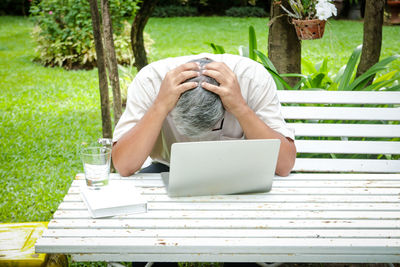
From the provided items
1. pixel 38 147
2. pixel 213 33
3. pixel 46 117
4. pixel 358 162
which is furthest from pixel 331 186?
pixel 213 33

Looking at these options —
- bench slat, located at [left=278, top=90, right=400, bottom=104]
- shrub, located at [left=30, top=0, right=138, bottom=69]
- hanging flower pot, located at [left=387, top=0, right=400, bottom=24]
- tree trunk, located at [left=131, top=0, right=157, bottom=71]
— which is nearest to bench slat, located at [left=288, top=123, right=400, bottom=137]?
bench slat, located at [left=278, top=90, right=400, bottom=104]

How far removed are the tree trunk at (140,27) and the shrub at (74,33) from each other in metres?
3.40

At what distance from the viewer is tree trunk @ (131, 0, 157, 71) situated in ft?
14.3

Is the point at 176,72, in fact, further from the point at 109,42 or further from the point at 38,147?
the point at 38,147

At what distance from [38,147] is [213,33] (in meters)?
8.27

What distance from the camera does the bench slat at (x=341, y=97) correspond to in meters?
2.81

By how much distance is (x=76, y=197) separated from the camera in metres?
1.75

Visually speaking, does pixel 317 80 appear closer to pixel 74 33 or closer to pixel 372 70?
pixel 372 70

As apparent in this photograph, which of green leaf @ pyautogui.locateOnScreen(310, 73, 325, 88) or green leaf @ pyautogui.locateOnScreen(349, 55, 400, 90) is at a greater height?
green leaf @ pyautogui.locateOnScreen(349, 55, 400, 90)

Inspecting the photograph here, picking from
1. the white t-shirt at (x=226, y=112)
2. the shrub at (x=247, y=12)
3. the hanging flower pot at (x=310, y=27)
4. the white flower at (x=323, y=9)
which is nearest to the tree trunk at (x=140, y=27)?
the hanging flower pot at (x=310, y=27)

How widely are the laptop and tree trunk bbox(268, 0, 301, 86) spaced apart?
2.11m

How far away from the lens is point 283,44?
371 centimetres

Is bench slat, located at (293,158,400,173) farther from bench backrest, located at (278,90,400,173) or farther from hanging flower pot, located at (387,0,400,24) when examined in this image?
hanging flower pot, located at (387,0,400,24)

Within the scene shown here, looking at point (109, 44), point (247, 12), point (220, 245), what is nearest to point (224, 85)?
point (220, 245)
